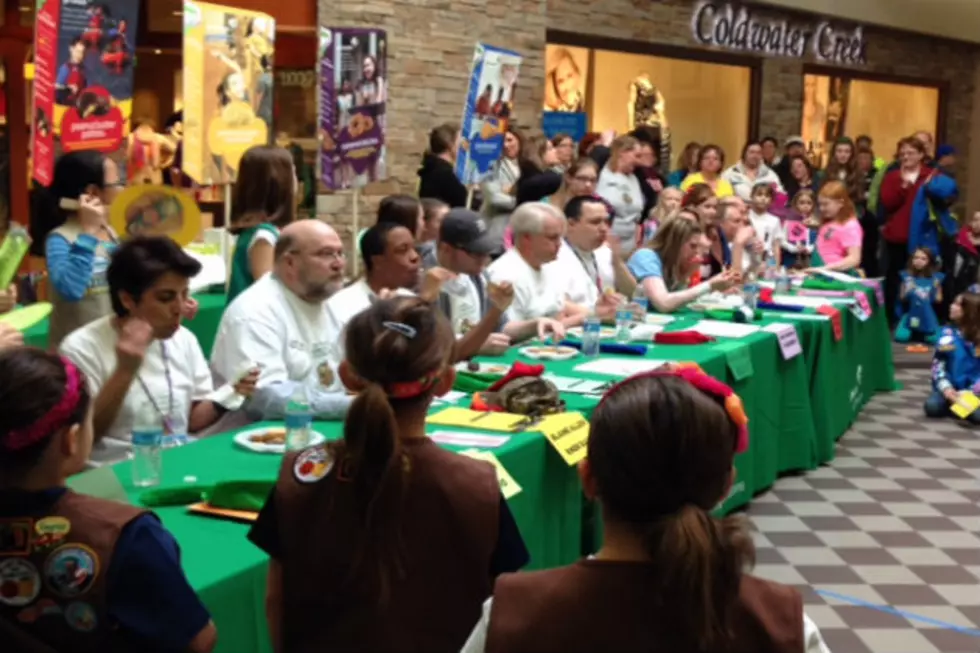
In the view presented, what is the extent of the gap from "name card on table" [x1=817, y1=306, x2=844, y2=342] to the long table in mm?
49

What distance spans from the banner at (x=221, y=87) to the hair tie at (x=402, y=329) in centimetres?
394

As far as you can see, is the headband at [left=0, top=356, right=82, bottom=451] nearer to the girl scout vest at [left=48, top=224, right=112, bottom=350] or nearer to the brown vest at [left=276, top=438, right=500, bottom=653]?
the brown vest at [left=276, top=438, right=500, bottom=653]

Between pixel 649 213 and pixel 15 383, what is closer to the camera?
pixel 15 383

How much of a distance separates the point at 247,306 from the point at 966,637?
8.73ft

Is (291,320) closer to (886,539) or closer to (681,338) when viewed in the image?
(681,338)

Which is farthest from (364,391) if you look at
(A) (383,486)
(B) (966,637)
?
(B) (966,637)

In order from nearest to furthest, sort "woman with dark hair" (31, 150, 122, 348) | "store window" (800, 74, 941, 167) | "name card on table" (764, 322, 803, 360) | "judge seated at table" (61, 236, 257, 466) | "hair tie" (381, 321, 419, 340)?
1. "hair tie" (381, 321, 419, 340)
2. "judge seated at table" (61, 236, 257, 466)
3. "woman with dark hair" (31, 150, 122, 348)
4. "name card on table" (764, 322, 803, 360)
5. "store window" (800, 74, 941, 167)

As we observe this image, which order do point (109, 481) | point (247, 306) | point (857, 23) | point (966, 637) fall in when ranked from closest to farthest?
point (109, 481), point (247, 306), point (966, 637), point (857, 23)

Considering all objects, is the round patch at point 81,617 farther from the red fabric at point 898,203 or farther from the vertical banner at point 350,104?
the red fabric at point 898,203

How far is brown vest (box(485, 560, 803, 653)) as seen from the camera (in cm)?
146

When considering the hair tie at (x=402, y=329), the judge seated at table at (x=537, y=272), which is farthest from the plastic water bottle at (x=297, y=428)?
the judge seated at table at (x=537, y=272)

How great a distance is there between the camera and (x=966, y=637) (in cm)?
400

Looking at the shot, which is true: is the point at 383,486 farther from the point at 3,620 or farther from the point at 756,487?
the point at 756,487

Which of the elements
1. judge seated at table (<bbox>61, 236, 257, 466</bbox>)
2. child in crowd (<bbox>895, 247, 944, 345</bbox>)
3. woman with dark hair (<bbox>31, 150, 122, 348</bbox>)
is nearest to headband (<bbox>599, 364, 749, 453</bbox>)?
judge seated at table (<bbox>61, 236, 257, 466</bbox>)
